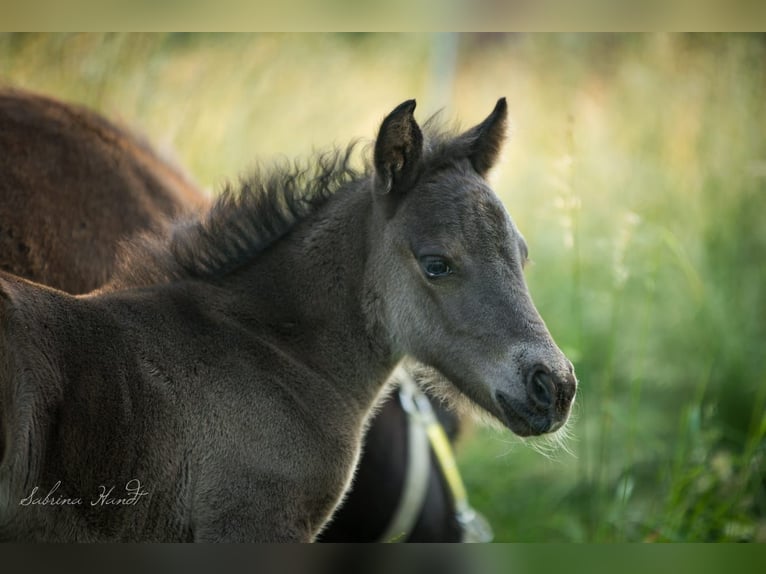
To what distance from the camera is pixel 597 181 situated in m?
5.33

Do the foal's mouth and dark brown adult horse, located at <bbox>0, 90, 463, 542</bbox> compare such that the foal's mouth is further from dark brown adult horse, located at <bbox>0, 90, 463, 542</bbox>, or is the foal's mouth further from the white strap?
dark brown adult horse, located at <bbox>0, 90, 463, 542</bbox>

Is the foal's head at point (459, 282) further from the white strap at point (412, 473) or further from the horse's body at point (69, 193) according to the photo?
the horse's body at point (69, 193)

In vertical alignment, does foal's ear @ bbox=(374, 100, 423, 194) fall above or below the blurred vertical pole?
below

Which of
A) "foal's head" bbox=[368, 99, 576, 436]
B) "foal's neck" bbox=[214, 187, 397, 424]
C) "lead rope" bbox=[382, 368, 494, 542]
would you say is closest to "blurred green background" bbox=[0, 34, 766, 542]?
"lead rope" bbox=[382, 368, 494, 542]

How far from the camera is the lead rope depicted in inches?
126

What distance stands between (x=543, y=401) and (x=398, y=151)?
800mm

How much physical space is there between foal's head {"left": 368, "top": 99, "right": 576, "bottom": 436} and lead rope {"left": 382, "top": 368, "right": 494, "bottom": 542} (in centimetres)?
66

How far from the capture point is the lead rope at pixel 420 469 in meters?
3.19

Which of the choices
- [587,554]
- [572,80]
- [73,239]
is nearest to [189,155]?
[73,239]

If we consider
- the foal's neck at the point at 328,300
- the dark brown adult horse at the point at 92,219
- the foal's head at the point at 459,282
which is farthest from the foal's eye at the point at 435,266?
the dark brown adult horse at the point at 92,219
